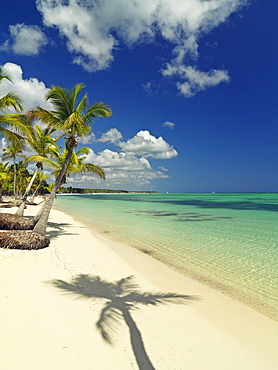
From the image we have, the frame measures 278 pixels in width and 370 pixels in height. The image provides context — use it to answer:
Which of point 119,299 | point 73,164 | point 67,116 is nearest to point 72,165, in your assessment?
point 73,164

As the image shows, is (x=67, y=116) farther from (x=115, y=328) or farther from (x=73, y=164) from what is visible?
(x=115, y=328)

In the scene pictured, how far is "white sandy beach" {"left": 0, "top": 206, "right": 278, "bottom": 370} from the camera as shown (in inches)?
124

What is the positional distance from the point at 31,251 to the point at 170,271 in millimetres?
5315

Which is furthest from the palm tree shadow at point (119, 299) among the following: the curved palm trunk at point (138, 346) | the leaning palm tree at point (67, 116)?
the leaning palm tree at point (67, 116)

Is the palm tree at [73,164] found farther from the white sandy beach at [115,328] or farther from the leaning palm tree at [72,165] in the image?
the white sandy beach at [115,328]

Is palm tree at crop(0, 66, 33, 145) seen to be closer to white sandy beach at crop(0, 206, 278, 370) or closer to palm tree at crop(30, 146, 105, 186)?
palm tree at crop(30, 146, 105, 186)

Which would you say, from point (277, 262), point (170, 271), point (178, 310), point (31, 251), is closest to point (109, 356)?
point (178, 310)

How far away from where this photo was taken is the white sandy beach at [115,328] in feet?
10.3

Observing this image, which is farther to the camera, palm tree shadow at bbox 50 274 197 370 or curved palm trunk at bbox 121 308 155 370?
palm tree shadow at bbox 50 274 197 370

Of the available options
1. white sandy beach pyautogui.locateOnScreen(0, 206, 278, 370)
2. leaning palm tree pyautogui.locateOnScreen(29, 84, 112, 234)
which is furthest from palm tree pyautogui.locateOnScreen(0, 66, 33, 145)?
white sandy beach pyautogui.locateOnScreen(0, 206, 278, 370)

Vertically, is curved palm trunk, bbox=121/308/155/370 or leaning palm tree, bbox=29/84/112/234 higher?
leaning palm tree, bbox=29/84/112/234

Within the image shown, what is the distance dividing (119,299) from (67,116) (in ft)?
33.0

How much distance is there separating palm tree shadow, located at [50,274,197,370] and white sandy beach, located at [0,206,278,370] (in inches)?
3.5

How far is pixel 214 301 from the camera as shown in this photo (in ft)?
18.9
